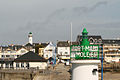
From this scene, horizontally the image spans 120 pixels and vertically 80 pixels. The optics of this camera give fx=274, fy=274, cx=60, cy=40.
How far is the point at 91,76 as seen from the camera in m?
9.42

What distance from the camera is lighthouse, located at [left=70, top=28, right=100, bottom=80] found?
9.29 metres

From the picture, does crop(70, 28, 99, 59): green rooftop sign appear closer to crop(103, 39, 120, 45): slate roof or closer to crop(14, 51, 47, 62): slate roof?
crop(14, 51, 47, 62): slate roof

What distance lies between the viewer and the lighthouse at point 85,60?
9.29 metres

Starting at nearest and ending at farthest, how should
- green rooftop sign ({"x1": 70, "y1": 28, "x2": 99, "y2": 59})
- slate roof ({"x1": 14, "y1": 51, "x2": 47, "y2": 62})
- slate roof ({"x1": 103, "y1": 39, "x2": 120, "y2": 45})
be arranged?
green rooftop sign ({"x1": 70, "y1": 28, "x2": 99, "y2": 59}), slate roof ({"x1": 14, "y1": 51, "x2": 47, "y2": 62}), slate roof ({"x1": 103, "y1": 39, "x2": 120, "y2": 45})

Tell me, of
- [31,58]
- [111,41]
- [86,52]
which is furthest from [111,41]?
[86,52]

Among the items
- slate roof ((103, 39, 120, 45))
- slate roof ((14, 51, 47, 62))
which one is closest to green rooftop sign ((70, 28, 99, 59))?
slate roof ((14, 51, 47, 62))

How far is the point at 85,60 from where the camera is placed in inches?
365

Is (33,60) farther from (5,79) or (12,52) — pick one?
(12,52)

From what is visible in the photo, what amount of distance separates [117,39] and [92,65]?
83.6 m

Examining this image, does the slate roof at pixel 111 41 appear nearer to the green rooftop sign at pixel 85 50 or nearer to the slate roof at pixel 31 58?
the slate roof at pixel 31 58

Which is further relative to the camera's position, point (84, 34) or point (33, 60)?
point (33, 60)

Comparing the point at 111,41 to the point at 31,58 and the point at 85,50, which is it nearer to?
the point at 31,58

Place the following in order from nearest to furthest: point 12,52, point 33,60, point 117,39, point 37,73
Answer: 1. point 37,73
2. point 33,60
3. point 12,52
4. point 117,39

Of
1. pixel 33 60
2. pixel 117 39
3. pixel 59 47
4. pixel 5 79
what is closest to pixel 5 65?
pixel 33 60
